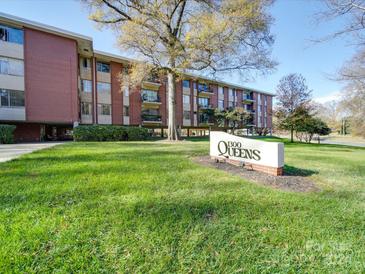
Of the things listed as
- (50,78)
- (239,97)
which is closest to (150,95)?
(50,78)

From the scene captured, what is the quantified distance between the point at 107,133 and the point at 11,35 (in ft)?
37.0

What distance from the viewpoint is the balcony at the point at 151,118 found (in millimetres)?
28195

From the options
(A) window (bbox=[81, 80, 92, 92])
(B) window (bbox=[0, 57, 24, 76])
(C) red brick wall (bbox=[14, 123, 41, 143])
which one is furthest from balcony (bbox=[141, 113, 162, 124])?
(B) window (bbox=[0, 57, 24, 76])

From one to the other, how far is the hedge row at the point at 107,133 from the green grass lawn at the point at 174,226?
13.0 meters

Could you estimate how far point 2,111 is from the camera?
17.5m

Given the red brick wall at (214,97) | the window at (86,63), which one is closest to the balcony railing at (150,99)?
the window at (86,63)

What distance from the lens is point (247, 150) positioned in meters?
6.38

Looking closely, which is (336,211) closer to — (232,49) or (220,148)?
(220,148)

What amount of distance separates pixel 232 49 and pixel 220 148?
9.48 m

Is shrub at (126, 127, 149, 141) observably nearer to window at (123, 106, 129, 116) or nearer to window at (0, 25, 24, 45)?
window at (123, 106, 129, 116)

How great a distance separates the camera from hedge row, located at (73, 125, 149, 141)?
17181 millimetres

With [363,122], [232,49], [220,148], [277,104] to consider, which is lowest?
Result: [220,148]

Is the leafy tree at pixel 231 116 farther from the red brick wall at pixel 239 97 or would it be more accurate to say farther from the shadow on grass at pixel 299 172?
the shadow on grass at pixel 299 172

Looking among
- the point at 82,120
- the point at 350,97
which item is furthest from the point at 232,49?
the point at 82,120
